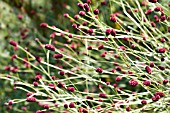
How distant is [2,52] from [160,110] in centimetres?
176

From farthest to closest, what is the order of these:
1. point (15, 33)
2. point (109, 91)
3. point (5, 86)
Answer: point (15, 33) < point (5, 86) < point (109, 91)

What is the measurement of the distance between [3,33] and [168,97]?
2004 millimetres

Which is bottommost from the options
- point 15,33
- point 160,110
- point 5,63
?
point 160,110

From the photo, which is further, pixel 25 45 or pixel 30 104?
pixel 25 45

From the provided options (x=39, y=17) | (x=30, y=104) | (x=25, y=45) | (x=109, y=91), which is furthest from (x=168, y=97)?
(x=39, y=17)

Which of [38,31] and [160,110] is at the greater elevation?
[38,31]

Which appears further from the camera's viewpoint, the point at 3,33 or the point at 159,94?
the point at 3,33

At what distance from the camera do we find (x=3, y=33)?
359 centimetres

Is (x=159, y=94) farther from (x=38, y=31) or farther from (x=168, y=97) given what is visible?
(x=38, y=31)

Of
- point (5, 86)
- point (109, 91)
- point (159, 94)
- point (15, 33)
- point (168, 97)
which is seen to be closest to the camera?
point (159, 94)

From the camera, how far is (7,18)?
11.8ft

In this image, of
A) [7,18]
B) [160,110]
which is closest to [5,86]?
[7,18]

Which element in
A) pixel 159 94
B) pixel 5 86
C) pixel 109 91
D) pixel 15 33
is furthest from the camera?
pixel 15 33

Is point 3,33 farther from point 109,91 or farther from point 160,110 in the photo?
point 160,110
